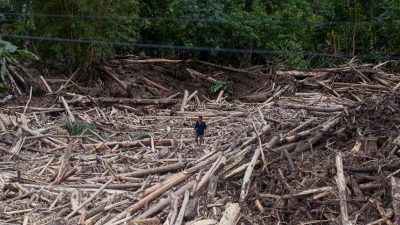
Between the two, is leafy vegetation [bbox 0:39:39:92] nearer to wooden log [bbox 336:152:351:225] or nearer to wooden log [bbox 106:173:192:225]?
wooden log [bbox 106:173:192:225]

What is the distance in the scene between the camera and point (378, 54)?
18859 mm

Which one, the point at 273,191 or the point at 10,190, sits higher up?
the point at 273,191

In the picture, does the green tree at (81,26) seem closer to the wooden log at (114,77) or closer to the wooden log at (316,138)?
the wooden log at (114,77)

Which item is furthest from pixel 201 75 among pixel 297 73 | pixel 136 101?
pixel 136 101

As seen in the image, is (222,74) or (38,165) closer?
(38,165)

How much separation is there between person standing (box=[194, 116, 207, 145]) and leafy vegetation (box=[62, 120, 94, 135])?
2.25m

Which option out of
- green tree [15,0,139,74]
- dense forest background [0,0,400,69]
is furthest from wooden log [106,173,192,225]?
green tree [15,0,139,74]

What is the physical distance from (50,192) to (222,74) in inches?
339

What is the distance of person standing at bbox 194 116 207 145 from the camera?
411 inches

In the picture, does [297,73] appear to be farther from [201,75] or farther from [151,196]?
[151,196]

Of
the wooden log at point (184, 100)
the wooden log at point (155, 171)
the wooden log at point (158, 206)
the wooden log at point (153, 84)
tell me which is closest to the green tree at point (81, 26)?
the wooden log at point (153, 84)

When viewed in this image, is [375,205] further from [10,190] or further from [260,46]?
[260,46]

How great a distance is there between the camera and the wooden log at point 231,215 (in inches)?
284

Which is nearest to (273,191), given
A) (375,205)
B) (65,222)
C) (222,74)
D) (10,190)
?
(375,205)
